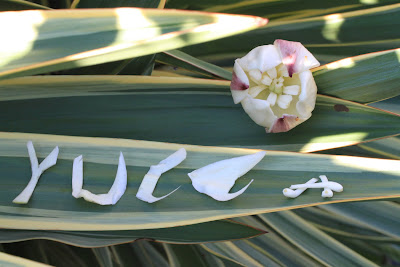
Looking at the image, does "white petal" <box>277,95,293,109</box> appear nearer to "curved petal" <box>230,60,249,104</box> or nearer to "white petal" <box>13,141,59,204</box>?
"curved petal" <box>230,60,249,104</box>

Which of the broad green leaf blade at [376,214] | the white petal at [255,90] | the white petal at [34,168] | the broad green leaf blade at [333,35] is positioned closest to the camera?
the white petal at [34,168]

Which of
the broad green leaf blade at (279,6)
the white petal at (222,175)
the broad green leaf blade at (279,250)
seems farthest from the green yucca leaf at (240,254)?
the broad green leaf blade at (279,6)

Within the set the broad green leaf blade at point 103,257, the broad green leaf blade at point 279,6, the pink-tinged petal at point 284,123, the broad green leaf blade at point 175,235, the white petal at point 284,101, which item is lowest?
the broad green leaf blade at point 175,235

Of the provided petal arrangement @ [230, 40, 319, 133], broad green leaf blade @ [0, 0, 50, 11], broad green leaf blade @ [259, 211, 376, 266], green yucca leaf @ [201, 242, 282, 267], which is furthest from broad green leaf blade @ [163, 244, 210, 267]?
broad green leaf blade @ [0, 0, 50, 11]

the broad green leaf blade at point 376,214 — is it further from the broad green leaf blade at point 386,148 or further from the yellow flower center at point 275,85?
the yellow flower center at point 275,85

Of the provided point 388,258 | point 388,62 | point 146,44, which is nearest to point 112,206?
point 146,44

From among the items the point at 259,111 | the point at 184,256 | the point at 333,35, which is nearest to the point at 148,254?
the point at 184,256

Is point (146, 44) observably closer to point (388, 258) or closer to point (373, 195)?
point (373, 195)

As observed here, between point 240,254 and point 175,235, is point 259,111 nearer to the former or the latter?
point 175,235
